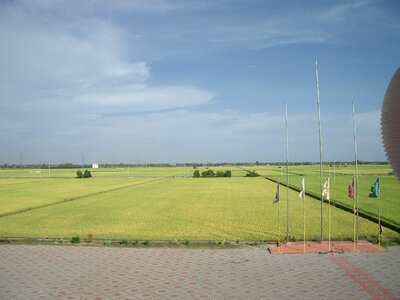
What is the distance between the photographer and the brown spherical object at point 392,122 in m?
2.36

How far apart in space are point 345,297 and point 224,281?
2.93m

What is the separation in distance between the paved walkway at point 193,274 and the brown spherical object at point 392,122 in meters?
6.82

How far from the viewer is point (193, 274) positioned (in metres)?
10.4

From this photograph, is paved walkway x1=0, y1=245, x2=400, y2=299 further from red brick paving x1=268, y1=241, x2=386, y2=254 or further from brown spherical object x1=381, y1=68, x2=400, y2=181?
brown spherical object x1=381, y1=68, x2=400, y2=181

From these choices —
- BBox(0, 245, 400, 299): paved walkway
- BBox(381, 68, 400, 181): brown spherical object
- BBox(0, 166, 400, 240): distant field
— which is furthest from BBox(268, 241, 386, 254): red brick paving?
BBox(381, 68, 400, 181): brown spherical object

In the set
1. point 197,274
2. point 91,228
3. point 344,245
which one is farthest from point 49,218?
point 344,245

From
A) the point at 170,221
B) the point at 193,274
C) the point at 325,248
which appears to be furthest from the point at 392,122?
the point at 170,221

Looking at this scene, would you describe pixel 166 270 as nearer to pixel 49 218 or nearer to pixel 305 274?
pixel 305 274

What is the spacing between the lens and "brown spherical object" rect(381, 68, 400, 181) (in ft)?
7.75

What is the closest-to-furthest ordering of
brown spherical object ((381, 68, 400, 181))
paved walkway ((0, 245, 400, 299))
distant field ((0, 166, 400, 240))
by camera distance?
1. brown spherical object ((381, 68, 400, 181))
2. paved walkway ((0, 245, 400, 299))
3. distant field ((0, 166, 400, 240))

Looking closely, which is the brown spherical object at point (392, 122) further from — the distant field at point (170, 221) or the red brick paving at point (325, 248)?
the distant field at point (170, 221)

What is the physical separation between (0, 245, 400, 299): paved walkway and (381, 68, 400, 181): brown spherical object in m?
6.82

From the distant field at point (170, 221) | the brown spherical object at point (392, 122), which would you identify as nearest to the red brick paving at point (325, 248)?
the distant field at point (170, 221)

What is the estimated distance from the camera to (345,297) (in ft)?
27.7
